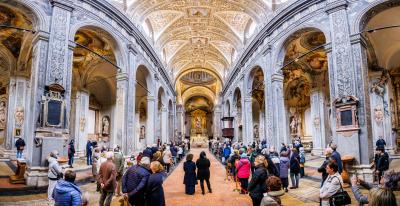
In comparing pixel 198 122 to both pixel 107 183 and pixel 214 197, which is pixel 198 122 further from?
pixel 107 183

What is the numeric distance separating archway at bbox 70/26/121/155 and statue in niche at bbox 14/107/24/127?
3.42 m

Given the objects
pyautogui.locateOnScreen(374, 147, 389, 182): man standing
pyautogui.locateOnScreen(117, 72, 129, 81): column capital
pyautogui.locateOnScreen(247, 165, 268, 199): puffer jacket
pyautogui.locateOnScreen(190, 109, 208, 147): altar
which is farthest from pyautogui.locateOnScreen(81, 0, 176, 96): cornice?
pyautogui.locateOnScreen(190, 109, 208, 147): altar

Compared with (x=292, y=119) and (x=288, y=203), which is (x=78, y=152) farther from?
(x=292, y=119)

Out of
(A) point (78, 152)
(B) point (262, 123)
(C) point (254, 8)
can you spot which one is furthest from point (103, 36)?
(B) point (262, 123)

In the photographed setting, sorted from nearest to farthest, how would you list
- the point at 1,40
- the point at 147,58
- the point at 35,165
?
1. the point at 35,165
2. the point at 1,40
3. the point at 147,58

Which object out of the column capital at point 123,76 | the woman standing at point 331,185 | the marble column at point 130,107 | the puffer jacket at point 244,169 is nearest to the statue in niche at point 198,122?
the marble column at point 130,107

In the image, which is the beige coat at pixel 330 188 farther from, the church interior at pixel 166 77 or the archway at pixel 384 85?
the archway at pixel 384 85

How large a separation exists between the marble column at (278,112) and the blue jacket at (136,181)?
9.98 meters

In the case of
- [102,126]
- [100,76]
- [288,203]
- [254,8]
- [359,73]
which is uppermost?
[254,8]

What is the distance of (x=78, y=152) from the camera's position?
53.3 feet

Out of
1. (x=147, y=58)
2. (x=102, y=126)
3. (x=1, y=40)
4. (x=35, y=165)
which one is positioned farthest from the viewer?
(x=102, y=126)

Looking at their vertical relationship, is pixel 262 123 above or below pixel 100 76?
below

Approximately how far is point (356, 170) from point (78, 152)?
48.5 ft

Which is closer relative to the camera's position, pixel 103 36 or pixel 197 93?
pixel 103 36
